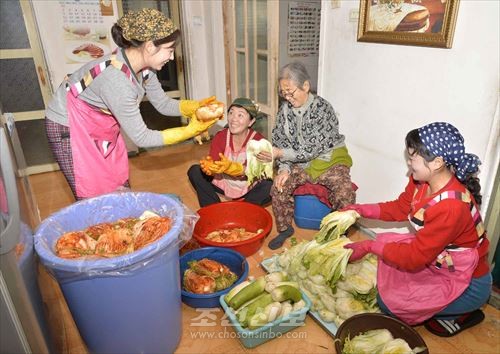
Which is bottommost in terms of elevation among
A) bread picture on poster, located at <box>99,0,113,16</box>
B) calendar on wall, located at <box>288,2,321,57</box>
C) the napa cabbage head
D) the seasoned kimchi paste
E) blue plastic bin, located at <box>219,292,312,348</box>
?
blue plastic bin, located at <box>219,292,312,348</box>

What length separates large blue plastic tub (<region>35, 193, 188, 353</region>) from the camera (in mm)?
1333

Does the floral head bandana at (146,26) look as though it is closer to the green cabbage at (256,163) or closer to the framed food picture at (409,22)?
the green cabbage at (256,163)

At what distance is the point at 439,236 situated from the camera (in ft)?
5.16

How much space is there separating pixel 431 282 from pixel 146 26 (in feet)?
6.08

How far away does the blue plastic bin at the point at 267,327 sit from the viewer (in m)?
1.75

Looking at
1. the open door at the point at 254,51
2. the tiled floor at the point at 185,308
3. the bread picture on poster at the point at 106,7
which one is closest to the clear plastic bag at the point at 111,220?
the tiled floor at the point at 185,308

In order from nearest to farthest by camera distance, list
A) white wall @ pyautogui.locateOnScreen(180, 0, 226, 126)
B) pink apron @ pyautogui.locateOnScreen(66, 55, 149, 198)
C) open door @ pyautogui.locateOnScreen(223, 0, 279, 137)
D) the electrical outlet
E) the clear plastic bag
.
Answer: the clear plastic bag
pink apron @ pyautogui.locateOnScreen(66, 55, 149, 198)
the electrical outlet
open door @ pyautogui.locateOnScreen(223, 0, 279, 137)
white wall @ pyautogui.locateOnScreen(180, 0, 226, 126)

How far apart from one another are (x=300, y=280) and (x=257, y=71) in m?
2.56

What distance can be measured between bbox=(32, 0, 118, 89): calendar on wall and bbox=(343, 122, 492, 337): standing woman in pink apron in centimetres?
355

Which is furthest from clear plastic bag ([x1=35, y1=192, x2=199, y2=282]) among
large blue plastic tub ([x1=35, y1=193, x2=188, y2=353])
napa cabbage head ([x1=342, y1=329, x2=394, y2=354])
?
napa cabbage head ([x1=342, y1=329, x2=394, y2=354])

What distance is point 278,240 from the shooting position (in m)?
2.63

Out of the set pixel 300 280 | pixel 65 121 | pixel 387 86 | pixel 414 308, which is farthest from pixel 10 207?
pixel 387 86

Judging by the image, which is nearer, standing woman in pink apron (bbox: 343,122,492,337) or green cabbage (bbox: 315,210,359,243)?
standing woman in pink apron (bbox: 343,122,492,337)

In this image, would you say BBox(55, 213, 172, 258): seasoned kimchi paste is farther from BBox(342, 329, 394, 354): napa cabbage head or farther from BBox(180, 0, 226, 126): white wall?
BBox(180, 0, 226, 126): white wall
